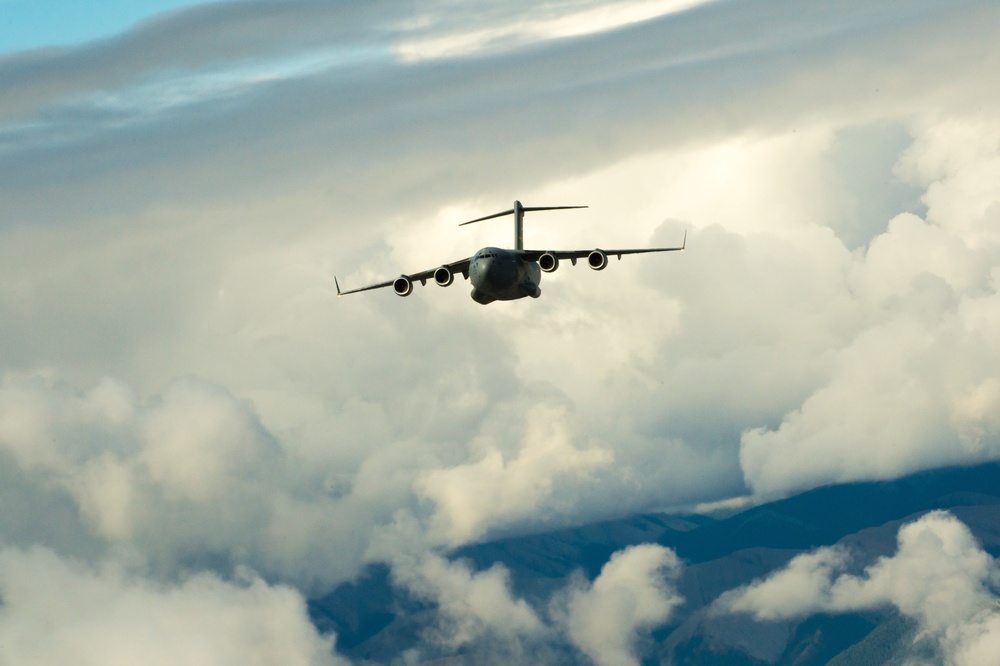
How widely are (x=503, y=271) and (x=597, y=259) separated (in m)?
6.61

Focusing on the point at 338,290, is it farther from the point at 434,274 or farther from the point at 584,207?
Answer: the point at 584,207

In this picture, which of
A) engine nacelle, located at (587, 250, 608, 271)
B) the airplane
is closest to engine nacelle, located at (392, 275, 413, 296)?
the airplane

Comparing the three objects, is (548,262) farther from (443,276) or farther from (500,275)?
(443,276)

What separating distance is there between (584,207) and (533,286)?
6.32 metres

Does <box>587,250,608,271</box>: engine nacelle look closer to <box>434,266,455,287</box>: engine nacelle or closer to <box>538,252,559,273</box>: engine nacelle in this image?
<box>538,252,559,273</box>: engine nacelle

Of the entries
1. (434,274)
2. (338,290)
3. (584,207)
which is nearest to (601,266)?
(584,207)

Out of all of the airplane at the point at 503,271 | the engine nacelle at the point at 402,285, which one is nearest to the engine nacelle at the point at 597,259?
the airplane at the point at 503,271

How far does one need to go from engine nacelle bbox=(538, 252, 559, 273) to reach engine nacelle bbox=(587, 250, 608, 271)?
2.26m

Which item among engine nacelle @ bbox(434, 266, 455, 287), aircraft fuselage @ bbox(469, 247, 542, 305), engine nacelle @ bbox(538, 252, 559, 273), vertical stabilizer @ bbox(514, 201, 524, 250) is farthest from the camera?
vertical stabilizer @ bbox(514, 201, 524, 250)

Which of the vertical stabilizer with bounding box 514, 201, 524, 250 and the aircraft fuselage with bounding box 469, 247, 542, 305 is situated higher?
the vertical stabilizer with bounding box 514, 201, 524, 250

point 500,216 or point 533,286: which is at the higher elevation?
point 500,216

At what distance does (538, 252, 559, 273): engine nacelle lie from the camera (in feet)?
276

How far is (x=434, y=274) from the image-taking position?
8512 centimetres

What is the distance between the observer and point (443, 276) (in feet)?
277
